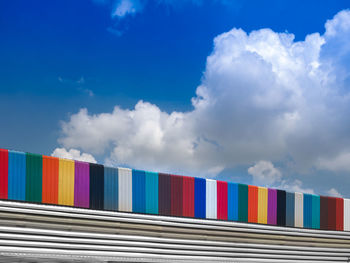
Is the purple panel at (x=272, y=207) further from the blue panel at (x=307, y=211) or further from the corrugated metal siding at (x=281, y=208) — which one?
the blue panel at (x=307, y=211)

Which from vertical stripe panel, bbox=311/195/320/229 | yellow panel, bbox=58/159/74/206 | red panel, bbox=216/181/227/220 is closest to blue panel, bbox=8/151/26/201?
yellow panel, bbox=58/159/74/206

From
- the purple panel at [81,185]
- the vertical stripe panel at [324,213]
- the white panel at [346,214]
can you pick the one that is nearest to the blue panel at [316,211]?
the vertical stripe panel at [324,213]

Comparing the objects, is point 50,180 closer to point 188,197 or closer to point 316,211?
point 188,197

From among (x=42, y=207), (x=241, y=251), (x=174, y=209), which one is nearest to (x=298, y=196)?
(x=241, y=251)

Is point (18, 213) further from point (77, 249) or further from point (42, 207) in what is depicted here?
point (77, 249)

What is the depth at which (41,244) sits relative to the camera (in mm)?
16938

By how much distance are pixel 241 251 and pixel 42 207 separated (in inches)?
453

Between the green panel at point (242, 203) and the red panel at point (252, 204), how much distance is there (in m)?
0.25

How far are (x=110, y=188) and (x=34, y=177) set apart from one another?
3.58 m

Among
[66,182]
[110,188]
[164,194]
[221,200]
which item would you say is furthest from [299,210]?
[66,182]

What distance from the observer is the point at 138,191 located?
783 inches

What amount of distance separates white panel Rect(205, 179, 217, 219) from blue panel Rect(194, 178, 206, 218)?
26cm

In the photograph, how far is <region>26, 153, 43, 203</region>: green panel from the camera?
1723 cm

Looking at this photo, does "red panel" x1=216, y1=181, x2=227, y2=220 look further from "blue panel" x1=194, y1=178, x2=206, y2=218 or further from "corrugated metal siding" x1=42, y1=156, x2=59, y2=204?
"corrugated metal siding" x1=42, y1=156, x2=59, y2=204
